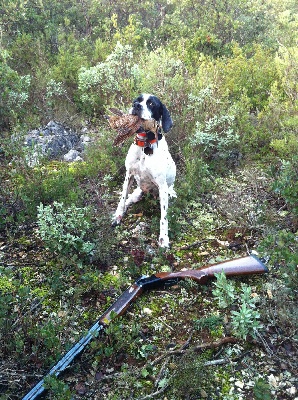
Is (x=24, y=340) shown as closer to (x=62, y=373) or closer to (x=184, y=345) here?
(x=62, y=373)

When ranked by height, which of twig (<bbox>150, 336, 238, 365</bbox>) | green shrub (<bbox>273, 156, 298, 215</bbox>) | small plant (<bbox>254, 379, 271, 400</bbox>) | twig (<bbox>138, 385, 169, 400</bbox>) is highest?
green shrub (<bbox>273, 156, 298, 215</bbox>)

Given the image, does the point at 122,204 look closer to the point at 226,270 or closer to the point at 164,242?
the point at 164,242

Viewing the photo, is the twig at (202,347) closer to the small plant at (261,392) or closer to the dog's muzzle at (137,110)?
the small plant at (261,392)

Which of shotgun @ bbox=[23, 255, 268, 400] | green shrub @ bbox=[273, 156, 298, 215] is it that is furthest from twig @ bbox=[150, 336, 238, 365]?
green shrub @ bbox=[273, 156, 298, 215]

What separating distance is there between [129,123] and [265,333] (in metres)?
2.17

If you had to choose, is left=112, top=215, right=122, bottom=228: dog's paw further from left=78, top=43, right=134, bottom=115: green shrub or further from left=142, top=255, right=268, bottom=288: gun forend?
left=78, top=43, right=134, bottom=115: green shrub

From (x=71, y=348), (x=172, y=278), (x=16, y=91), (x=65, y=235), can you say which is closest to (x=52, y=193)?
(x=65, y=235)

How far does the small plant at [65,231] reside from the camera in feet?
10.8

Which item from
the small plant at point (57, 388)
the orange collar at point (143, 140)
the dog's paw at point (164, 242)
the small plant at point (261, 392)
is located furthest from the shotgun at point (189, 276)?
the orange collar at point (143, 140)

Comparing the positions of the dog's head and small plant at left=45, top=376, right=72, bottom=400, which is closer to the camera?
small plant at left=45, top=376, right=72, bottom=400

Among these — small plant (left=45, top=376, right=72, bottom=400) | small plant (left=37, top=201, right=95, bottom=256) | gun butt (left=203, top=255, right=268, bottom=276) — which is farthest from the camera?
small plant (left=37, top=201, right=95, bottom=256)

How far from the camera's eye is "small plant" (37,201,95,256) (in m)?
3.30

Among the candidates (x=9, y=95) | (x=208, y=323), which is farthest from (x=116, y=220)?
(x=9, y=95)

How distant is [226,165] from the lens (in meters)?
5.25
